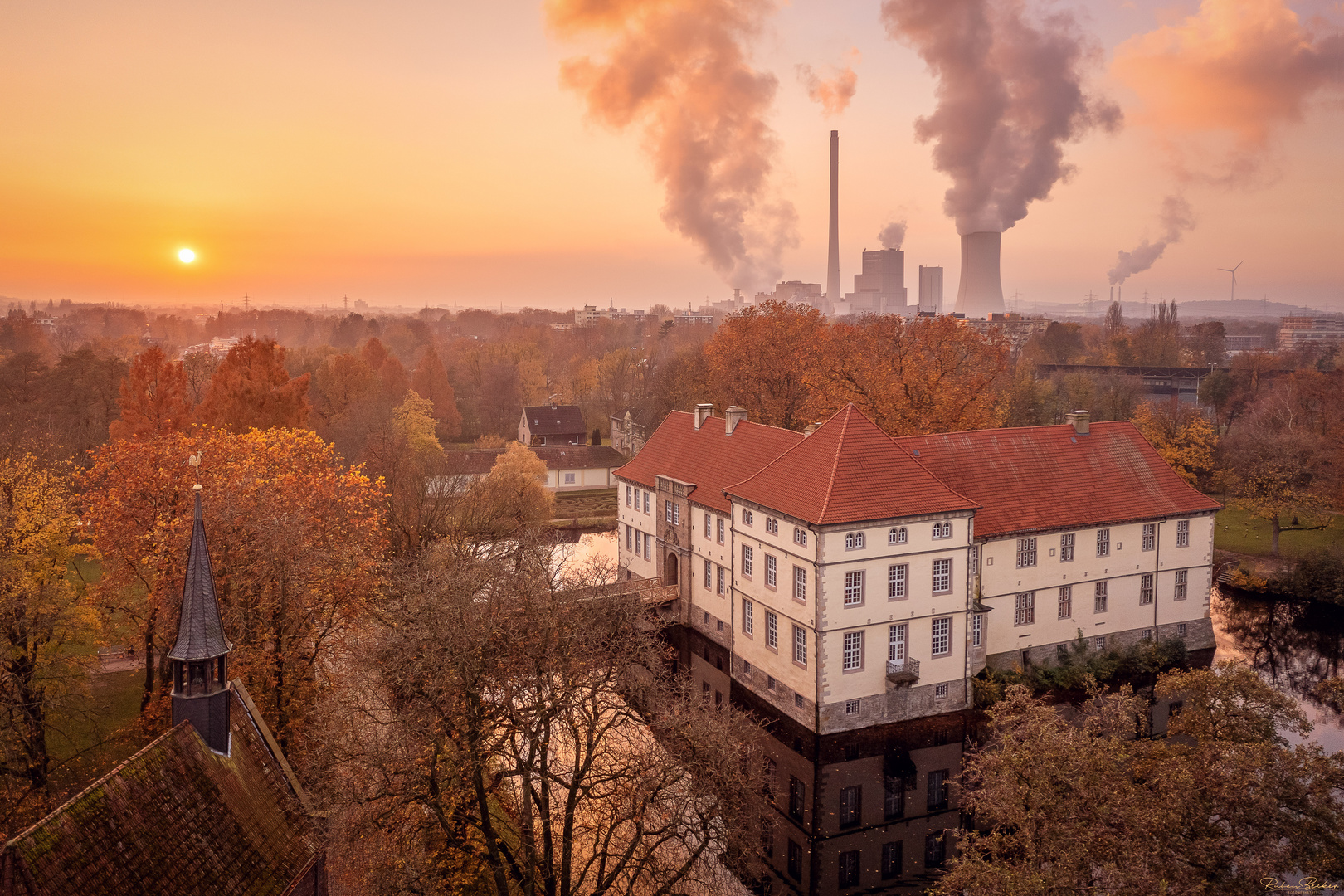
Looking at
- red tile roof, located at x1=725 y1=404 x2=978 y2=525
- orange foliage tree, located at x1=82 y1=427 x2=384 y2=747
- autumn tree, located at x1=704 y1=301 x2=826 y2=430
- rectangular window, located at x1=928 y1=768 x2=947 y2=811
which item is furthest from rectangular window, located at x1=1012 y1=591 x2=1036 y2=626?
autumn tree, located at x1=704 y1=301 x2=826 y2=430

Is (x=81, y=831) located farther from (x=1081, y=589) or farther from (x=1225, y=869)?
(x=1081, y=589)

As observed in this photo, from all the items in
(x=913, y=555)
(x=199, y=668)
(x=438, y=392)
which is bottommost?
(x=913, y=555)

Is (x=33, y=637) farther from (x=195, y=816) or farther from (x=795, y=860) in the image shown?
(x=795, y=860)

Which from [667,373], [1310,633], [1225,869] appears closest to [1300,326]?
[667,373]

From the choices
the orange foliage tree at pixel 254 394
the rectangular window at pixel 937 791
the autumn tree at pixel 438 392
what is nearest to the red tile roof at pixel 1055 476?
the rectangular window at pixel 937 791

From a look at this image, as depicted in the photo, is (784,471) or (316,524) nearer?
(316,524)

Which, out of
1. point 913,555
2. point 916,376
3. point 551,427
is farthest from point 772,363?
point 551,427
